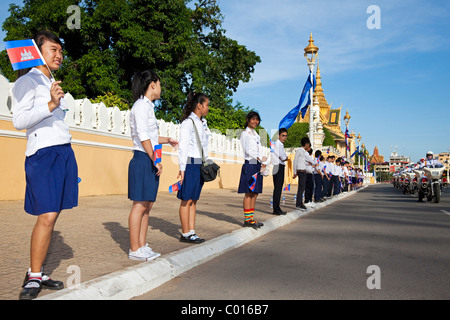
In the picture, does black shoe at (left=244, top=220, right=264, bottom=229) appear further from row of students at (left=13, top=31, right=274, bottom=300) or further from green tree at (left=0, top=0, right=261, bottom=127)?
green tree at (left=0, top=0, right=261, bottom=127)

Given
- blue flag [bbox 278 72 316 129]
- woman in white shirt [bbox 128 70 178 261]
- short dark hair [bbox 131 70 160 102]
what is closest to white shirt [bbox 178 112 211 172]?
woman in white shirt [bbox 128 70 178 261]

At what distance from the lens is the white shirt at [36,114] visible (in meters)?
3.40

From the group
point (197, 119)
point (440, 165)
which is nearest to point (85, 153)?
point (197, 119)

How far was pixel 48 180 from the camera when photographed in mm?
3529

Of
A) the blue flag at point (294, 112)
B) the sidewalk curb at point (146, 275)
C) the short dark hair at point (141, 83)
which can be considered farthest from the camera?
the blue flag at point (294, 112)

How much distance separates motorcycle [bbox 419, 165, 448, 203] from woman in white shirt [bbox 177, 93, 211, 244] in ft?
43.1

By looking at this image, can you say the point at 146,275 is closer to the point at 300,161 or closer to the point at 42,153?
the point at 42,153

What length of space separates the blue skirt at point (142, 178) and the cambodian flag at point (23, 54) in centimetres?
158

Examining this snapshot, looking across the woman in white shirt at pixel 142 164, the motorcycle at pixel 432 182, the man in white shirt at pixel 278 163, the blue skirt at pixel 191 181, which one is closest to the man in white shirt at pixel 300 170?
the man in white shirt at pixel 278 163

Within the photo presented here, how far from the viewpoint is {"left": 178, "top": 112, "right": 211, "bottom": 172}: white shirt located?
226 inches

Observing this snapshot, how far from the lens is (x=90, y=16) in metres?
27.2

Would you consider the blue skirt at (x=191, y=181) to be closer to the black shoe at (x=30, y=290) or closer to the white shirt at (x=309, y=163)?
the black shoe at (x=30, y=290)

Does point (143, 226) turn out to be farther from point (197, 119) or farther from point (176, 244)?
point (197, 119)
